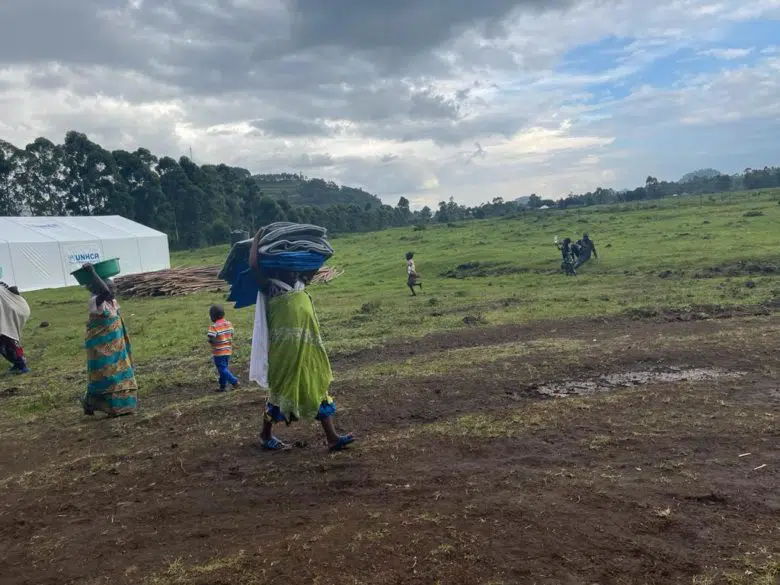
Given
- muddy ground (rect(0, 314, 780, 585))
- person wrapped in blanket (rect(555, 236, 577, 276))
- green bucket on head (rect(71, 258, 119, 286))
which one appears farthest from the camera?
person wrapped in blanket (rect(555, 236, 577, 276))

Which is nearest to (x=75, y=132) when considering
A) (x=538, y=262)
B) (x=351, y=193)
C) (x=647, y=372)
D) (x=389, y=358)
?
(x=538, y=262)

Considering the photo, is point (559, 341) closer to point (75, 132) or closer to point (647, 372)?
point (647, 372)

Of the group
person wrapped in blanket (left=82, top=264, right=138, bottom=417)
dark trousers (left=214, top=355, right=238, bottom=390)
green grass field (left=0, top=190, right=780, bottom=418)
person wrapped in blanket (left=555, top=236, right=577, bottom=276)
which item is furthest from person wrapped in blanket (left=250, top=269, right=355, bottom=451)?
person wrapped in blanket (left=555, top=236, right=577, bottom=276)

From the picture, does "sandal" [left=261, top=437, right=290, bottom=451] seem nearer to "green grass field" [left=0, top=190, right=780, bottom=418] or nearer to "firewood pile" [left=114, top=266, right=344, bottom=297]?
"green grass field" [left=0, top=190, right=780, bottom=418]

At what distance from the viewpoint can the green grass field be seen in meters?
11.4

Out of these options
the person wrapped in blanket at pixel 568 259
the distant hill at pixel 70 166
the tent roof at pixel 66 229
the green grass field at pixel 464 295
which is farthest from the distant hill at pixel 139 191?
the person wrapped in blanket at pixel 568 259

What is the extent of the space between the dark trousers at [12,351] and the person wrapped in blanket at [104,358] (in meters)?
4.86

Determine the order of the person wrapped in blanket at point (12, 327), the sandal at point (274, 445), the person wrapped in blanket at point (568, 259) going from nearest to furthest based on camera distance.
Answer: the sandal at point (274, 445) < the person wrapped in blanket at point (12, 327) < the person wrapped in blanket at point (568, 259)

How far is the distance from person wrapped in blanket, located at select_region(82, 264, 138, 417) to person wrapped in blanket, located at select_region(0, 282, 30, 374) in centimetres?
480

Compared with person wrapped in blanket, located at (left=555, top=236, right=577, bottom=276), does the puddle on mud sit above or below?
below

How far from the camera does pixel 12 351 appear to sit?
11.3 m

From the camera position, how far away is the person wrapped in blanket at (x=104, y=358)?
7.44 meters

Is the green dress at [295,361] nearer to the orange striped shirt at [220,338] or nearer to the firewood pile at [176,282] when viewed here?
the orange striped shirt at [220,338]

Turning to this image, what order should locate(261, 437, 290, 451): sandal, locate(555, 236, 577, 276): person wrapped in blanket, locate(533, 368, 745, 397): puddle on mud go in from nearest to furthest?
locate(261, 437, 290, 451): sandal
locate(533, 368, 745, 397): puddle on mud
locate(555, 236, 577, 276): person wrapped in blanket
